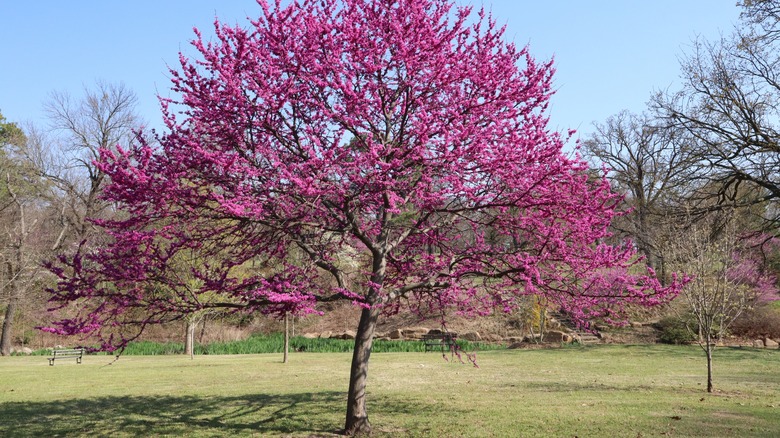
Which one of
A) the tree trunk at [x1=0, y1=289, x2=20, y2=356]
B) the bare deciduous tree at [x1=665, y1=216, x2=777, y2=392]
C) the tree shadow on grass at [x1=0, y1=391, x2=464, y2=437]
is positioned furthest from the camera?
the tree trunk at [x1=0, y1=289, x2=20, y2=356]

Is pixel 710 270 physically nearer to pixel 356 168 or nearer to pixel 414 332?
pixel 356 168

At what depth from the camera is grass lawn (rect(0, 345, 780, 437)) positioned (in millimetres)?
9195

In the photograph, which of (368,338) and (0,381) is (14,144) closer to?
(0,381)

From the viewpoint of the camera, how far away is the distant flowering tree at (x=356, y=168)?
7301 millimetres

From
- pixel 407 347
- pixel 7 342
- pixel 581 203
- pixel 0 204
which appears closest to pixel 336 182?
pixel 581 203

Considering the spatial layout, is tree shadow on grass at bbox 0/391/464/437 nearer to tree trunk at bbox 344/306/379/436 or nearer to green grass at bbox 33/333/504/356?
tree trunk at bbox 344/306/379/436

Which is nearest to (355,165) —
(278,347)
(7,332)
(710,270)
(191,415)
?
(191,415)

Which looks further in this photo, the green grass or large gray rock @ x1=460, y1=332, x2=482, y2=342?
large gray rock @ x1=460, y1=332, x2=482, y2=342

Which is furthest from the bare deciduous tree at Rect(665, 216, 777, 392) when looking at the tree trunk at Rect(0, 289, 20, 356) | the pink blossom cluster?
the tree trunk at Rect(0, 289, 20, 356)

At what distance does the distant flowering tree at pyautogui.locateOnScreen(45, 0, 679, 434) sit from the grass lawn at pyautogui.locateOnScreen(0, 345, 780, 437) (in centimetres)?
210

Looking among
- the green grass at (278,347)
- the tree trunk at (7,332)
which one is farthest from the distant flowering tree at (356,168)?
the tree trunk at (7,332)

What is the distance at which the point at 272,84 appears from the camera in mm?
7598

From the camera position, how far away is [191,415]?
10633 mm

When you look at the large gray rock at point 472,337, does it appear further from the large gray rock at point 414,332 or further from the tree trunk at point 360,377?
the tree trunk at point 360,377
